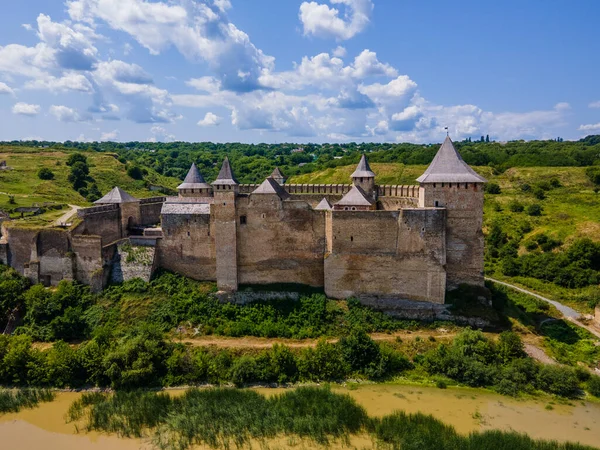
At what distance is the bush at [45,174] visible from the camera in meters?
47.4

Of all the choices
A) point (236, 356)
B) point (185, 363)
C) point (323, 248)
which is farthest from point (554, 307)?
point (185, 363)

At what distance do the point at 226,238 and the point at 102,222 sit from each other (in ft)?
26.1

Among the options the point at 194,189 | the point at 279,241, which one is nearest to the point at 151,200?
the point at 194,189

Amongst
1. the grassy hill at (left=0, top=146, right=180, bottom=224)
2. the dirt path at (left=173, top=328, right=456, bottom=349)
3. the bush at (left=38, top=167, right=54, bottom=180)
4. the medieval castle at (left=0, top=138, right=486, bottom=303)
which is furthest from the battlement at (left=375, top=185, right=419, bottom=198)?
the bush at (left=38, top=167, right=54, bottom=180)

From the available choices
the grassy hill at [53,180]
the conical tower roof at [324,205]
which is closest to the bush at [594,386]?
the conical tower roof at [324,205]

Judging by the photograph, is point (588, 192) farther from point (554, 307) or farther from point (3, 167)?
point (3, 167)

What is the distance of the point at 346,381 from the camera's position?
1753 centimetres

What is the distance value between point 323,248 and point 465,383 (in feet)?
28.3

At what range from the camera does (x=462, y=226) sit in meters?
20.6

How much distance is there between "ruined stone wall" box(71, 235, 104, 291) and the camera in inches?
873

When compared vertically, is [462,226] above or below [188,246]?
above

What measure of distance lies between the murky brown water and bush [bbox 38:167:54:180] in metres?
37.5

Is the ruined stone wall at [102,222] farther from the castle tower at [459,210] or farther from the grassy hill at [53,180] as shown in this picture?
the castle tower at [459,210]

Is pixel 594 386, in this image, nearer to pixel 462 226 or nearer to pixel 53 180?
pixel 462 226
